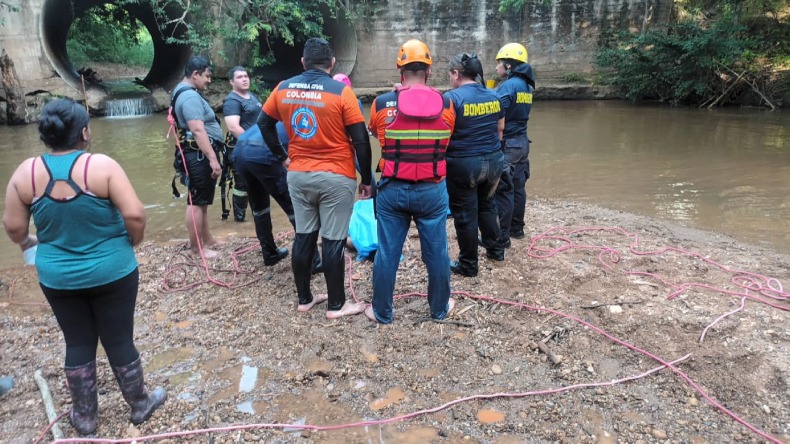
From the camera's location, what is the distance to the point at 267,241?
186 inches

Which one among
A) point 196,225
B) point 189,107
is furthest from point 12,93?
point 189,107

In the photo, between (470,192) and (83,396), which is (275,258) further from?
(83,396)

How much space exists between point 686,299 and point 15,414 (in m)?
4.38

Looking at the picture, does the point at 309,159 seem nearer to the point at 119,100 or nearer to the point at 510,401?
the point at 510,401

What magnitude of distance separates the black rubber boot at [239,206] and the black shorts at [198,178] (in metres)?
1.18

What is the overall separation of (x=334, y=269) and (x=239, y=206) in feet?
10.6

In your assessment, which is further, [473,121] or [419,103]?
[473,121]

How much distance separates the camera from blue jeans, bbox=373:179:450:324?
3361 millimetres

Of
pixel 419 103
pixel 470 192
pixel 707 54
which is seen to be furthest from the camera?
pixel 707 54

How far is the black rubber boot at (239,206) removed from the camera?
6.16m

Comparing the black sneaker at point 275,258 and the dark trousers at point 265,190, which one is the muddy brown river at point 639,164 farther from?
the dark trousers at point 265,190

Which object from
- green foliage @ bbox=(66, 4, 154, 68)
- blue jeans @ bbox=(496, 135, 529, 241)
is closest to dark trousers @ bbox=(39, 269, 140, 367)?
blue jeans @ bbox=(496, 135, 529, 241)

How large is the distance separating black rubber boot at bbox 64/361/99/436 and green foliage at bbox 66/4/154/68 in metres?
23.1

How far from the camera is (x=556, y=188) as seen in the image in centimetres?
802
